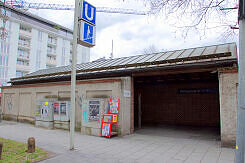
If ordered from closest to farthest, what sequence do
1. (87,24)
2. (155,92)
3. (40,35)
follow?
(87,24)
(155,92)
(40,35)

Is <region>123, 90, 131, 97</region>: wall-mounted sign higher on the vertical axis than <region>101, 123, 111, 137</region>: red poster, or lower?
higher

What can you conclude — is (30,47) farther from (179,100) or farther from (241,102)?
Result: (241,102)

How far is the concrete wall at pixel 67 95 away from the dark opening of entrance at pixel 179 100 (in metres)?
3.58

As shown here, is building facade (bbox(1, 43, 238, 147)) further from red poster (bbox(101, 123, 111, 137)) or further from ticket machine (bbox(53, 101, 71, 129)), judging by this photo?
red poster (bbox(101, 123, 111, 137))

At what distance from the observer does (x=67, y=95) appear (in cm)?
1198

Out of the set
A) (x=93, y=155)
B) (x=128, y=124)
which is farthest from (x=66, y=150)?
(x=128, y=124)

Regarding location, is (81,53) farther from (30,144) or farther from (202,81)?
(30,144)

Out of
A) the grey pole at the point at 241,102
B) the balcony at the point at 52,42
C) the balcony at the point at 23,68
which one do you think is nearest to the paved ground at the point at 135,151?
the grey pole at the point at 241,102

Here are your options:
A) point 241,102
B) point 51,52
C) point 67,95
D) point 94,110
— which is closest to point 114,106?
point 94,110

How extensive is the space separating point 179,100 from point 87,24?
9781mm

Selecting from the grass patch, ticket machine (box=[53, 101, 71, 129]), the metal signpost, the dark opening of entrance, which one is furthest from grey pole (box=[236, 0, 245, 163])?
ticket machine (box=[53, 101, 71, 129])

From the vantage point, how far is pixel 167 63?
948 centimetres

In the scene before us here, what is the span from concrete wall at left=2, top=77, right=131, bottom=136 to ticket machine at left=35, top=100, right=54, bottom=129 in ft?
2.84

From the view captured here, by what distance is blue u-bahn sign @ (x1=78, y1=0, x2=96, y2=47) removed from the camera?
7469 mm
